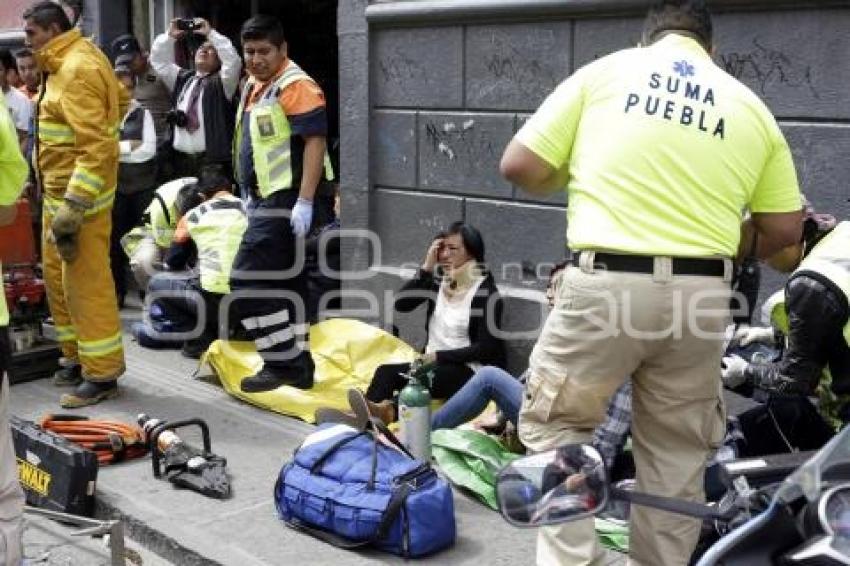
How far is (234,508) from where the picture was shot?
4.40 meters

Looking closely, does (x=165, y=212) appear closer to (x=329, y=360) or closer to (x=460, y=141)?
(x=329, y=360)

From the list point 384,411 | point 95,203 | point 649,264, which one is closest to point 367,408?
point 384,411

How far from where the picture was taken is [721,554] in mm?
1719

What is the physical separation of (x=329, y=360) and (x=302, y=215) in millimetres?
1000

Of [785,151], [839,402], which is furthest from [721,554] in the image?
[839,402]

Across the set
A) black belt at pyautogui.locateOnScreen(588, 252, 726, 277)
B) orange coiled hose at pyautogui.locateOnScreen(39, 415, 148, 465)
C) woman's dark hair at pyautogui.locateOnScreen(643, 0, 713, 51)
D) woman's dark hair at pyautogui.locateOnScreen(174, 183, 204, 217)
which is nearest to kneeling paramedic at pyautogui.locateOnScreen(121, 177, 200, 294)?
woman's dark hair at pyautogui.locateOnScreen(174, 183, 204, 217)

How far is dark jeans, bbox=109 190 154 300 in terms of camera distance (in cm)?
798

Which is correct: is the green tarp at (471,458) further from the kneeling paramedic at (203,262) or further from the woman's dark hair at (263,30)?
the woman's dark hair at (263,30)

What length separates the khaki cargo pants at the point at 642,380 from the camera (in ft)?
9.60

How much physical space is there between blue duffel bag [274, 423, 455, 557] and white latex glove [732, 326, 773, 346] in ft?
4.61

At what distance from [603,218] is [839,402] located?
58.3 inches

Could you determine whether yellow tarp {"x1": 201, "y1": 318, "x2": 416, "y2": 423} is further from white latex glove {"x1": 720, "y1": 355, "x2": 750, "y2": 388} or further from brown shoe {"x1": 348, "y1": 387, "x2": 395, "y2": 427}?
white latex glove {"x1": 720, "y1": 355, "x2": 750, "y2": 388}

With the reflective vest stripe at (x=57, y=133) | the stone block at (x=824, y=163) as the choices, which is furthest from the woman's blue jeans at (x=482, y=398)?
the reflective vest stripe at (x=57, y=133)

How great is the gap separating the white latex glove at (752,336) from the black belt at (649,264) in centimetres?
165
